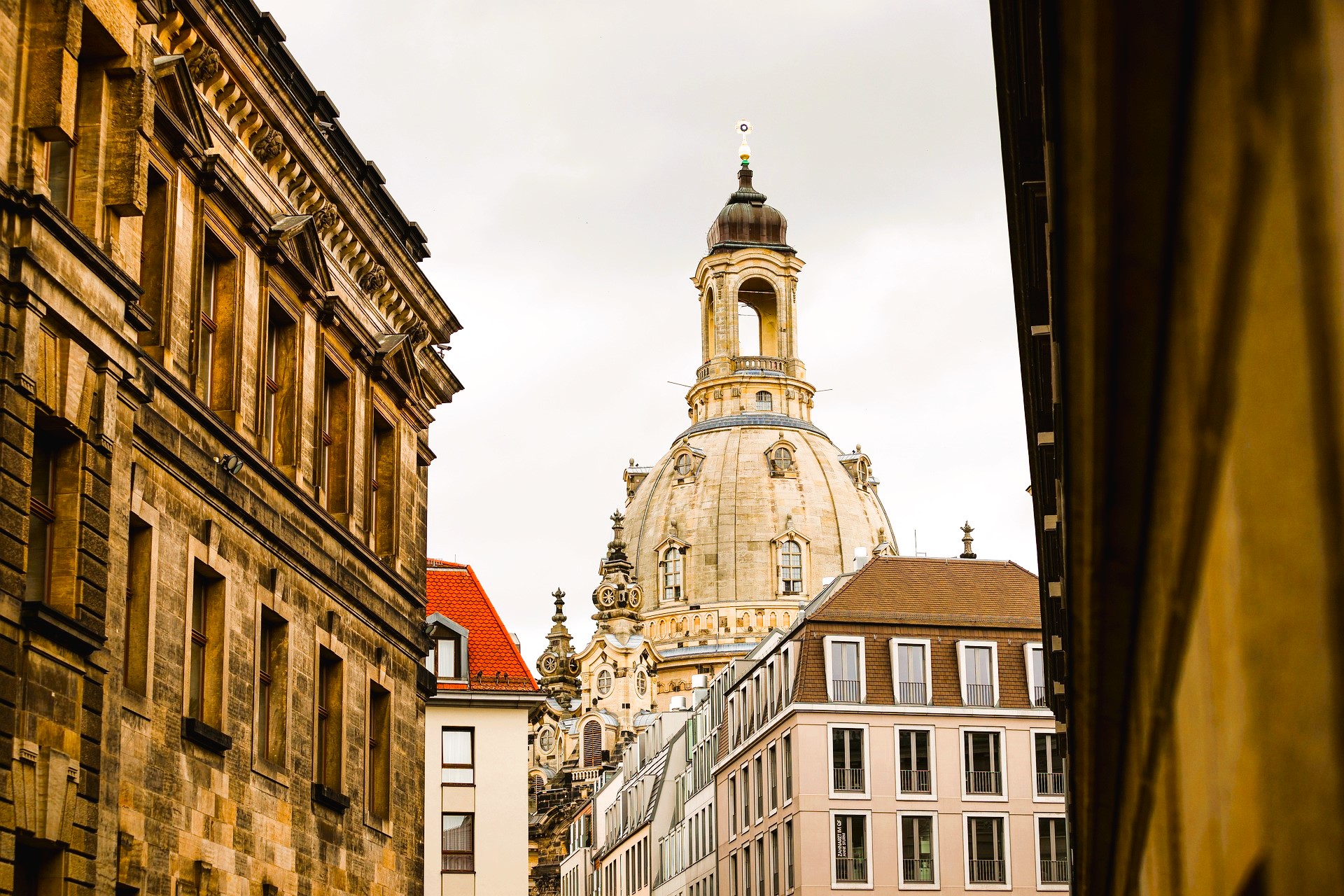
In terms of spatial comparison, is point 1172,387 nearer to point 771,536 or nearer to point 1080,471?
point 1080,471

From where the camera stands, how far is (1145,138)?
11.7 feet

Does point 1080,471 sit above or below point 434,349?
below

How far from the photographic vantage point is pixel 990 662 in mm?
71812

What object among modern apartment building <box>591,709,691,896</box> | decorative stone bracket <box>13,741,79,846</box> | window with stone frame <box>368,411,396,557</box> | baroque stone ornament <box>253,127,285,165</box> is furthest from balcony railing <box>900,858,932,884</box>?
decorative stone bracket <box>13,741,79,846</box>

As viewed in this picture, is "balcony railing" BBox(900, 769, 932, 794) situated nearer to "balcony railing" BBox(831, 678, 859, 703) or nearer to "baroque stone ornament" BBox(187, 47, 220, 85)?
"balcony railing" BBox(831, 678, 859, 703)

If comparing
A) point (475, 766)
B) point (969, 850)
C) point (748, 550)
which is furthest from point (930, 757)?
point (748, 550)

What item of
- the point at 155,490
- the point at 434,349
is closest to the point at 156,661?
the point at 155,490

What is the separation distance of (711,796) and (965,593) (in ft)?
56.1

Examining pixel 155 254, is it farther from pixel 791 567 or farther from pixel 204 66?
pixel 791 567

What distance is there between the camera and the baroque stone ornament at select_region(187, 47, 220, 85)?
27203mm

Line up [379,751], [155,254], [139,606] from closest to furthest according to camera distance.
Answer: [139,606] → [155,254] → [379,751]

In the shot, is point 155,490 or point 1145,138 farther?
point 155,490

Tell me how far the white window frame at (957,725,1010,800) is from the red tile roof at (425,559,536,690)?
21.0 meters

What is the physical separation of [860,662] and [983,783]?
20.4 feet
